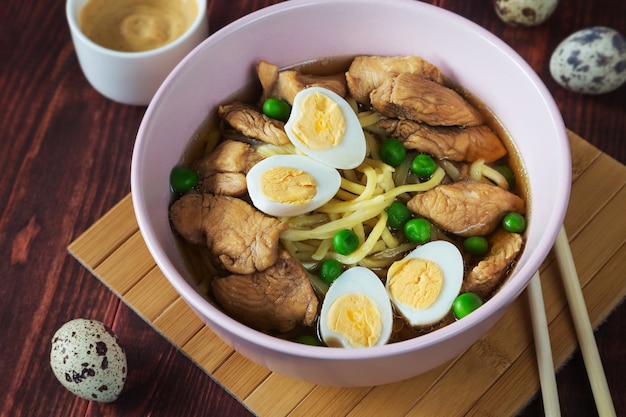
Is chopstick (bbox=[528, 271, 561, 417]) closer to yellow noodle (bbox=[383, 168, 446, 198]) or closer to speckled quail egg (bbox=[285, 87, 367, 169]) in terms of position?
yellow noodle (bbox=[383, 168, 446, 198])

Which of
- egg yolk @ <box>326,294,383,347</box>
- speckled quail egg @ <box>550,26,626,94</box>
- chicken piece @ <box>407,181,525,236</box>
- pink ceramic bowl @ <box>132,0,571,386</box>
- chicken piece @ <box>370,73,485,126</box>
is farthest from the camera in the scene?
speckled quail egg @ <box>550,26,626,94</box>

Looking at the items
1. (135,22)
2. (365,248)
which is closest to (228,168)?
(365,248)

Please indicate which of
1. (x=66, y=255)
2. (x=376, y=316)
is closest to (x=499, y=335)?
(x=376, y=316)

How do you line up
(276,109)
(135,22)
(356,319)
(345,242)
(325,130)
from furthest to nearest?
(135,22)
(276,109)
(325,130)
(345,242)
(356,319)

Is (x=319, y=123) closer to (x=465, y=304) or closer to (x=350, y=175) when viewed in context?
(x=350, y=175)

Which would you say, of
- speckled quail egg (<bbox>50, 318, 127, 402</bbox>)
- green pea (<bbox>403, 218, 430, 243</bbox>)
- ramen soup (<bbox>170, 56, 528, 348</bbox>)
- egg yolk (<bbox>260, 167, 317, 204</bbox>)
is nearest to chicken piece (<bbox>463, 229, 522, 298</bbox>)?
ramen soup (<bbox>170, 56, 528, 348</bbox>)

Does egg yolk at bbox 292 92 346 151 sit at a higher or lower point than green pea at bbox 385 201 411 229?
higher
